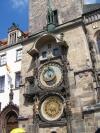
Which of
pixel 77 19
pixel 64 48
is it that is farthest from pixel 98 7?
pixel 64 48

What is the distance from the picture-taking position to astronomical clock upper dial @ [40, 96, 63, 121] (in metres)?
16.5

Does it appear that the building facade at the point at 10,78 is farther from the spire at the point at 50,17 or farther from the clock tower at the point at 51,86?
the spire at the point at 50,17

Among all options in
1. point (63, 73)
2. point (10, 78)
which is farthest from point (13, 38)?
point (63, 73)

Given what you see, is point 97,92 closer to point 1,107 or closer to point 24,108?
point 24,108

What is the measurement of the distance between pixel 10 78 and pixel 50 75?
6.08m

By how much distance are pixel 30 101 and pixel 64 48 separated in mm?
5037

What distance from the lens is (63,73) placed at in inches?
679

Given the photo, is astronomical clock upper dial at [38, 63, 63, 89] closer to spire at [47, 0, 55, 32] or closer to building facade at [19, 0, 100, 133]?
building facade at [19, 0, 100, 133]

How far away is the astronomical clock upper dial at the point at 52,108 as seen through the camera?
16528 millimetres

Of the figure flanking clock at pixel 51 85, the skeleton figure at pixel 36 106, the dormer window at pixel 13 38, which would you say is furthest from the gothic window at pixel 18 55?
the skeleton figure at pixel 36 106

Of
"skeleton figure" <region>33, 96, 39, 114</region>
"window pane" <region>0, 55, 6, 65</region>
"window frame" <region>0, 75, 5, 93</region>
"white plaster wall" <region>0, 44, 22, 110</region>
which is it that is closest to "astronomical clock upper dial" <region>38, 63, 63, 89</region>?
"skeleton figure" <region>33, 96, 39, 114</region>

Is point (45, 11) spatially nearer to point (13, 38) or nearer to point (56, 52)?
point (13, 38)

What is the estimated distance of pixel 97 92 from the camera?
1598cm

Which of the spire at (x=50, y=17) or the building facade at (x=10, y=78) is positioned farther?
the building facade at (x=10, y=78)
